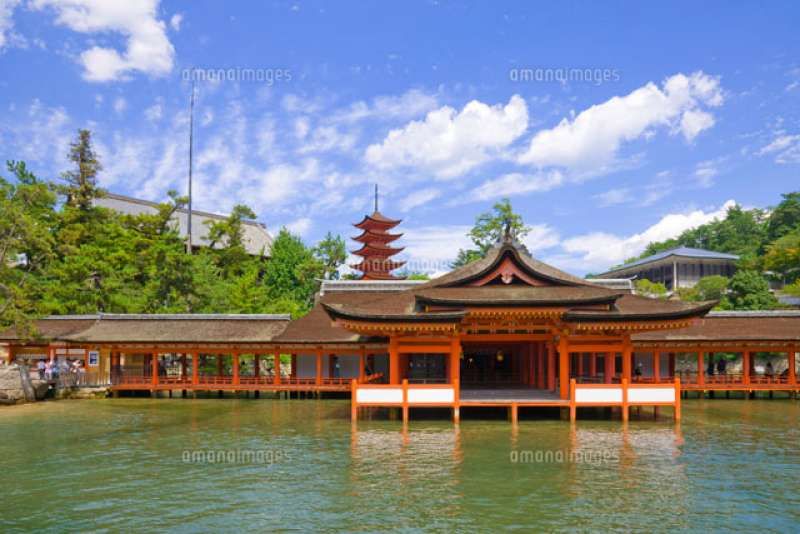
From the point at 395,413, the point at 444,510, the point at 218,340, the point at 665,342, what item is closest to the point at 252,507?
the point at 444,510

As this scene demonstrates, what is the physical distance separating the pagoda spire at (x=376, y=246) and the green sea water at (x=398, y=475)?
122ft

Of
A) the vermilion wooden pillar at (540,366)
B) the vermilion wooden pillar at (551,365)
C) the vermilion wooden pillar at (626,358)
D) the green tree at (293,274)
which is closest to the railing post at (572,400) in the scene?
the vermilion wooden pillar at (626,358)

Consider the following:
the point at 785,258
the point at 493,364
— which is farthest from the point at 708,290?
the point at 493,364

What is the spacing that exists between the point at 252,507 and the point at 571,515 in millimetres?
6555

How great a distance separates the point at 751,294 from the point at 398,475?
1696 inches

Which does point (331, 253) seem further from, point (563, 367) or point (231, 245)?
point (563, 367)

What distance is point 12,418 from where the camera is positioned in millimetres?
25219

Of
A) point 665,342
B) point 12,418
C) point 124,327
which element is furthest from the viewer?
point 124,327

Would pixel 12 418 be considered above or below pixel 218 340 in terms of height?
below

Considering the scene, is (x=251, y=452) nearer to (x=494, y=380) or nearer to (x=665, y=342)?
(x=494, y=380)

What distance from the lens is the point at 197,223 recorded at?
224 ft

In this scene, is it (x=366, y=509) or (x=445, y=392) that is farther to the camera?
(x=445, y=392)

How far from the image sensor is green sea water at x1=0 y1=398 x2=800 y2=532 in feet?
38.9

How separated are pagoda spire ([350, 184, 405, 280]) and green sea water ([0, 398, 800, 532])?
37.2 m
